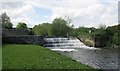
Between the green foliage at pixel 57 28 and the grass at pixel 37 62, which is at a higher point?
the green foliage at pixel 57 28

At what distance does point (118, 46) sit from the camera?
153 ft

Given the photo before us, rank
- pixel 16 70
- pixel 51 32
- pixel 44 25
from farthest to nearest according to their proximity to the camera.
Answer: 1. pixel 44 25
2. pixel 51 32
3. pixel 16 70

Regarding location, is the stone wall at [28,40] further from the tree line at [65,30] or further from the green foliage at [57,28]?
the green foliage at [57,28]

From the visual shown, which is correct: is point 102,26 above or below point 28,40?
above

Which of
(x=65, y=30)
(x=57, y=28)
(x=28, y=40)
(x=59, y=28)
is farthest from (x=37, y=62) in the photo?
(x=65, y=30)

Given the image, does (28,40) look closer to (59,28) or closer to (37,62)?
(59,28)

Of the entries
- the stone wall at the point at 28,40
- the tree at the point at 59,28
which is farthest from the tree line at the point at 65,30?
the stone wall at the point at 28,40

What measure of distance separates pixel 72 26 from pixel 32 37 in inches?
1288

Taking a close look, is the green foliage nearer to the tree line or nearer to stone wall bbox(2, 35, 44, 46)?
the tree line

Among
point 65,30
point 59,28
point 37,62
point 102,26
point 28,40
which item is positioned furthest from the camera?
point 65,30

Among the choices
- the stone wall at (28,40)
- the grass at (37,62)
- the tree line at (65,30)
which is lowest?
the grass at (37,62)

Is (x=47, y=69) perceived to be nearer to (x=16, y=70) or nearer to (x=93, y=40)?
(x=16, y=70)

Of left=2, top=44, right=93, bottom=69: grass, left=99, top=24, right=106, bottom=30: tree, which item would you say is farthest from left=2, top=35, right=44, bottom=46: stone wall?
left=2, top=44, right=93, bottom=69: grass

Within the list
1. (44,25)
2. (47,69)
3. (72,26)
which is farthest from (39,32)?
(47,69)
